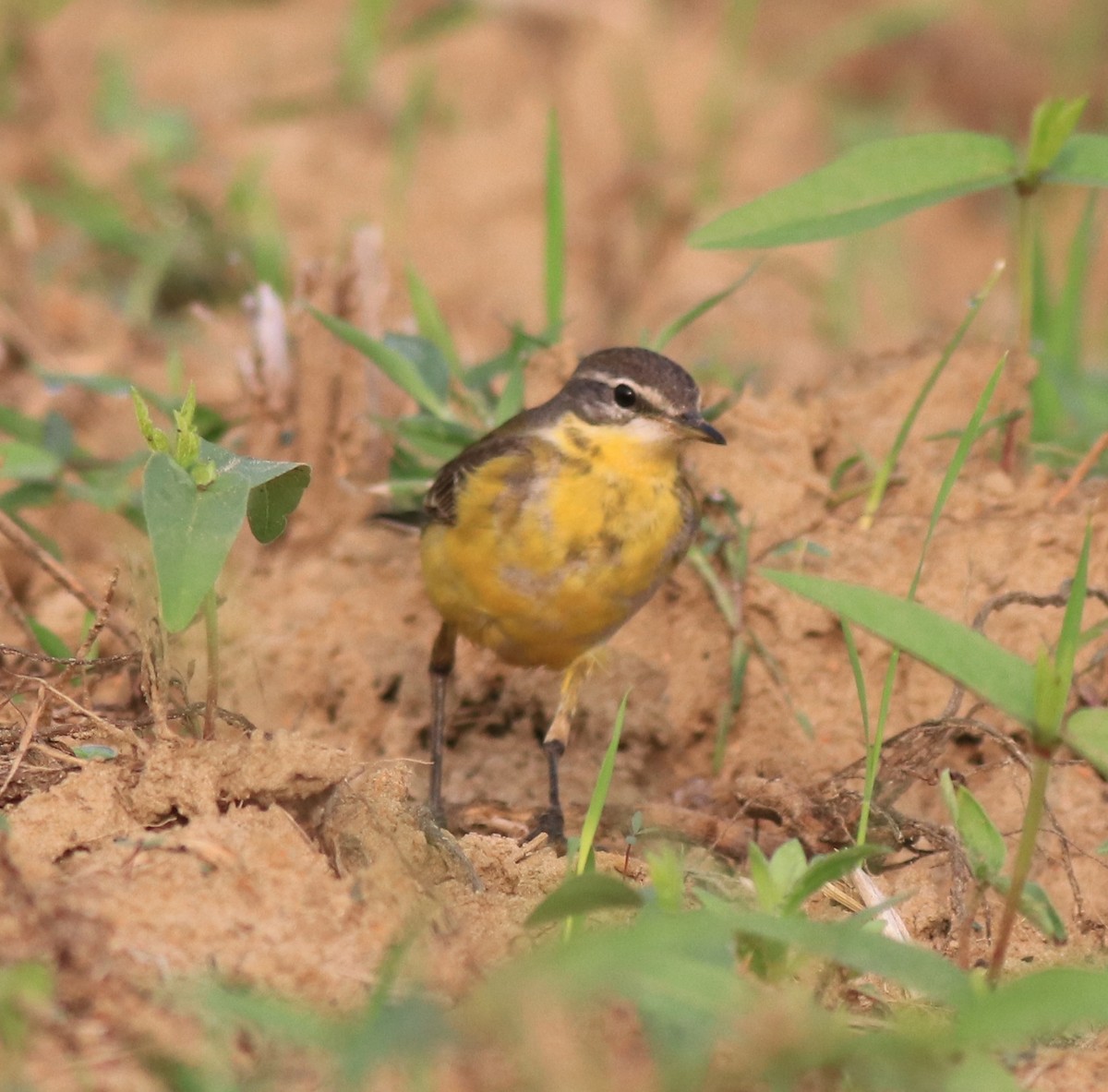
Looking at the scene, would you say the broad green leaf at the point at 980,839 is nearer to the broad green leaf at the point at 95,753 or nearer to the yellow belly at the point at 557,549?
the yellow belly at the point at 557,549

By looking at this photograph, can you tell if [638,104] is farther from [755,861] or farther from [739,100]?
[755,861]

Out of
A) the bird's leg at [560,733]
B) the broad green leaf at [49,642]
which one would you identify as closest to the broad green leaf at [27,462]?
the broad green leaf at [49,642]

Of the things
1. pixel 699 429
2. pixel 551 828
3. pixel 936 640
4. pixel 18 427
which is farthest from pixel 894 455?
pixel 18 427

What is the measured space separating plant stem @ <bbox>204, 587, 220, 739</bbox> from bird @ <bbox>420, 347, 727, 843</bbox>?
104cm

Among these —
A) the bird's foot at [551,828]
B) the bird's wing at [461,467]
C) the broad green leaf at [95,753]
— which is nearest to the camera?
the broad green leaf at [95,753]

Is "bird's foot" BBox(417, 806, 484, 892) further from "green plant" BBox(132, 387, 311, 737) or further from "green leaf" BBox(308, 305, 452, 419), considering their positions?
"green leaf" BBox(308, 305, 452, 419)

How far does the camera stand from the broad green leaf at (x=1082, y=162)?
486 centimetres

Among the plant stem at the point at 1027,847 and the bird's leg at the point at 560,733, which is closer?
the plant stem at the point at 1027,847

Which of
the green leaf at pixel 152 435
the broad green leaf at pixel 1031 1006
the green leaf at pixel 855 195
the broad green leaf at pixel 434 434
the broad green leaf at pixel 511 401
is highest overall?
the green leaf at pixel 855 195

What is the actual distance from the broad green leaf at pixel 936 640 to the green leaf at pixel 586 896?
0.66 m

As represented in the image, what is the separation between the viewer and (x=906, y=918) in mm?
4137

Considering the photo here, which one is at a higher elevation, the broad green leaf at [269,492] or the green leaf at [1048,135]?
the green leaf at [1048,135]

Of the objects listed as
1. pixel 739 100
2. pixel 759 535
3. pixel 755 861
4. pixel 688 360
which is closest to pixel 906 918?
pixel 755 861

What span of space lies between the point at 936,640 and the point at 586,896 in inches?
32.3
